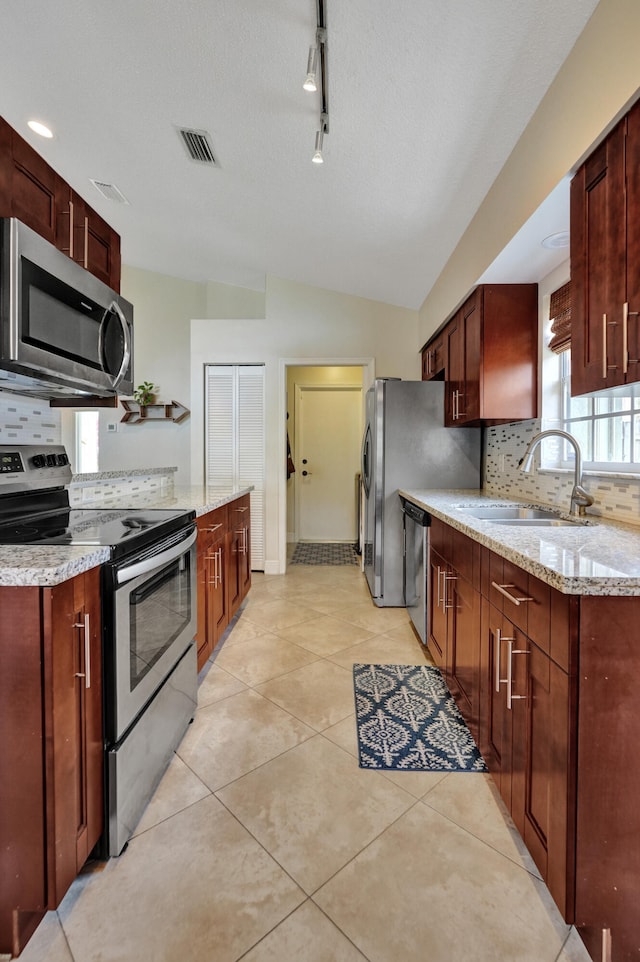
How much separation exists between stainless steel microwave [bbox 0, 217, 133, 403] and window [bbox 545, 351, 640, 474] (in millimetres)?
1881

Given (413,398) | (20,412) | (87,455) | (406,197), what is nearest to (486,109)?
(406,197)

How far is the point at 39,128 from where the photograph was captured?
257 centimetres

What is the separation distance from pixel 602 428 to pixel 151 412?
465 cm

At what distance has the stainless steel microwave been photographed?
1212 millimetres

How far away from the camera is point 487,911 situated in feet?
3.48

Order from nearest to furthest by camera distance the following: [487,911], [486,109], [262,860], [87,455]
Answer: [487,911] → [262,860] → [486,109] → [87,455]

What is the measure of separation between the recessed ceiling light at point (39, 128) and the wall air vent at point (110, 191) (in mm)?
428

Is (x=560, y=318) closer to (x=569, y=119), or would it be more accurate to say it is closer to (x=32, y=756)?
(x=569, y=119)

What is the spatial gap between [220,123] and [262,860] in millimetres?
3104

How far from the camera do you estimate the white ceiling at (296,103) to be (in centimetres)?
152

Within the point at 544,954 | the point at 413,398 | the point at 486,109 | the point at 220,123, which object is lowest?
the point at 544,954

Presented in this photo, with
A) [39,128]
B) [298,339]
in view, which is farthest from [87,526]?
[298,339]

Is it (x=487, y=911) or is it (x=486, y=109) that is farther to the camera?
(x=486, y=109)

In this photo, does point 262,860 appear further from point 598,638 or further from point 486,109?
point 486,109
